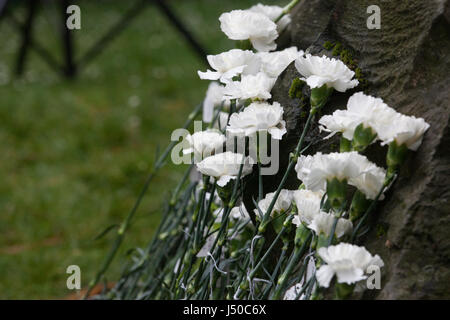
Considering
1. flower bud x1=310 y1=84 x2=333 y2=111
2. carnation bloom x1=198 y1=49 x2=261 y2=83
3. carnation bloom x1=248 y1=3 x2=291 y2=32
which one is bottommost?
flower bud x1=310 y1=84 x2=333 y2=111

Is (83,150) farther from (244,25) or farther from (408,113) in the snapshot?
(408,113)

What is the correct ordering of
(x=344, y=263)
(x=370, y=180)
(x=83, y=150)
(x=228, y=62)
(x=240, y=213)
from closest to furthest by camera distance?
(x=344, y=263)
(x=370, y=180)
(x=228, y=62)
(x=240, y=213)
(x=83, y=150)

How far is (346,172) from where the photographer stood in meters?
0.99

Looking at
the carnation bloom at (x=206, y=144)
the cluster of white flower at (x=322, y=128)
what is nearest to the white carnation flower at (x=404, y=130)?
the cluster of white flower at (x=322, y=128)

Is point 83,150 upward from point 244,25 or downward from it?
upward

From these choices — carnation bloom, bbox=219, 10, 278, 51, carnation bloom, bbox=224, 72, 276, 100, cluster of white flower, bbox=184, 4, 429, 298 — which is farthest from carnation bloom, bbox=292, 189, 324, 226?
carnation bloom, bbox=219, 10, 278, 51

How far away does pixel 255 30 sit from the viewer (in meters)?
1.29

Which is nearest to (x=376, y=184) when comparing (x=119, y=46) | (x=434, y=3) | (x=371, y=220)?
(x=371, y=220)

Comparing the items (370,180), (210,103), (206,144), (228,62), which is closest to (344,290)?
(370,180)

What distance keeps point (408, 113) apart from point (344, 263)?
345 millimetres

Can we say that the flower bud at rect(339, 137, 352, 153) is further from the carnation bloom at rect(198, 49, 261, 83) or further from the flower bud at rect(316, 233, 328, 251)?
the carnation bloom at rect(198, 49, 261, 83)

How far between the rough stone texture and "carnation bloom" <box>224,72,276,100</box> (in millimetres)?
122

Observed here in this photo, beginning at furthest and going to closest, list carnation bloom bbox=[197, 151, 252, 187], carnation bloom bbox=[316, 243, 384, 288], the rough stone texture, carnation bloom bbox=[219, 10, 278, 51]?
carnation bloom bbox=[219, 10, 278, 51]
carnation bloom bbox=[197, 151, 252, 187]
the rough stone texture
carnation bloom bbox=[316, 243, 384, 288]

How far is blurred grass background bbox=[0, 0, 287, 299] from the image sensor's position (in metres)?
2.51
